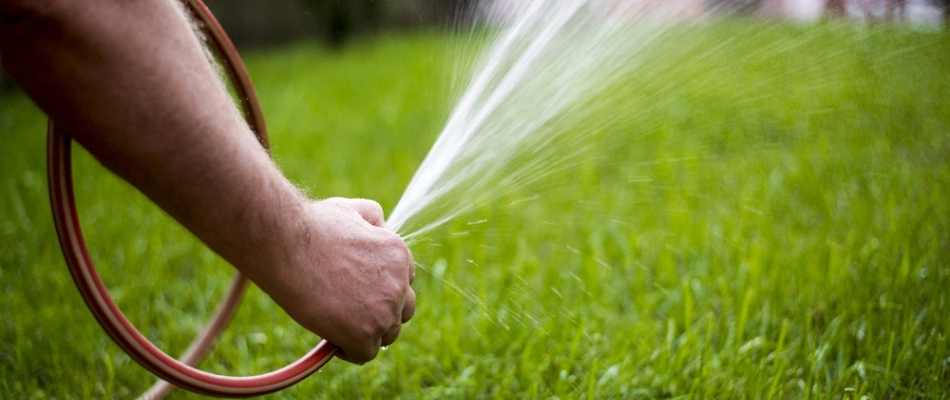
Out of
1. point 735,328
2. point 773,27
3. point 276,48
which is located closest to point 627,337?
point 735,328

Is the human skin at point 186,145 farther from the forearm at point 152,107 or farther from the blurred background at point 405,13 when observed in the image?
the blurred background at point 405,13

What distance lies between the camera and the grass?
71.2 inches

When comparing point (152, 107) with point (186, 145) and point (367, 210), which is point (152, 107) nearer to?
point (186, 145)

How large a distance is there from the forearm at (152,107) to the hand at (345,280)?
0.26 feet

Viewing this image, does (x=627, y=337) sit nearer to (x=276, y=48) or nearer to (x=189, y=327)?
(x=189, y=327)

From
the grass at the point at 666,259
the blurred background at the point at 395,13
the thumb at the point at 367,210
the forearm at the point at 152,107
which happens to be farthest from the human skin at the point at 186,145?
the blurred background at the point at 395,13

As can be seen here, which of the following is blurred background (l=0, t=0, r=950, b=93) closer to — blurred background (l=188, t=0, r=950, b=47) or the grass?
blurred background (l=188, t=0, r=950, b=47)

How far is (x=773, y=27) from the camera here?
7.39 feet

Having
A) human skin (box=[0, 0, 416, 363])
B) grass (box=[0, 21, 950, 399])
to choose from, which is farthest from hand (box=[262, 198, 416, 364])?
grass (box=[0, 21, 950, 399])

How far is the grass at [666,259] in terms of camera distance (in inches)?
Result: 71.2

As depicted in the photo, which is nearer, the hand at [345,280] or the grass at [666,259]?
the hand at [345,280]

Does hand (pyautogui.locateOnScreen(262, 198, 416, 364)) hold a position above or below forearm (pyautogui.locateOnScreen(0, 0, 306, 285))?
below

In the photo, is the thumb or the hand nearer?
the hand

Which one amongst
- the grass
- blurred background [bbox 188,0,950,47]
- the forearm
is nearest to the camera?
the forearm
